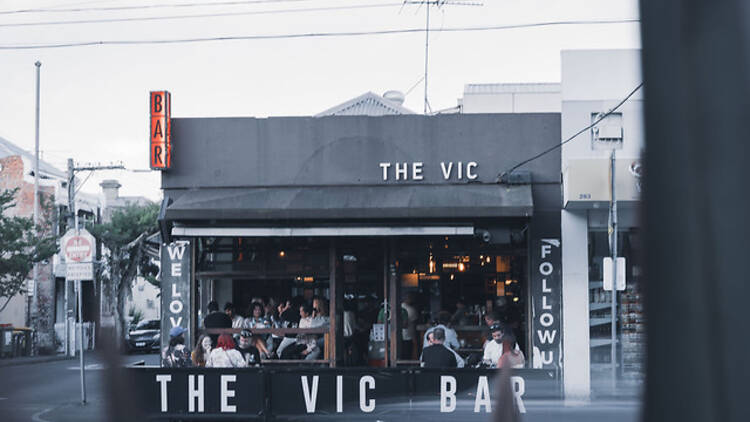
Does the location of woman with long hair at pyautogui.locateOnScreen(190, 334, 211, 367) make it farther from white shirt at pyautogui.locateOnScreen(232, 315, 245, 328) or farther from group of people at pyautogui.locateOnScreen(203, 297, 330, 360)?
white shirt at pyautogui.locateOnScreen(232, 315, 245, 328)

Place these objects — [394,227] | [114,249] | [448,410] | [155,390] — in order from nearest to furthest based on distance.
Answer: [448,410]
[155,390]
[394,227]
[114,249]

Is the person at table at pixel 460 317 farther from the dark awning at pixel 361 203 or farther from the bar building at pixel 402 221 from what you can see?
the dark awning at pixel 361 203

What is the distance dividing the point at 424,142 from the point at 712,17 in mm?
13797

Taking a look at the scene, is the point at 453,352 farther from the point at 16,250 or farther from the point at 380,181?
the point at 16,250

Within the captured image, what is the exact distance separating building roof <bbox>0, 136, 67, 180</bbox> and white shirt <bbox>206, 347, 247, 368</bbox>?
29.2 m

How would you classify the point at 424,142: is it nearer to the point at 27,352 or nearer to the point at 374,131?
the point at 374,131

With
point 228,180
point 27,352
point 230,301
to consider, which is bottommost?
point 27,352

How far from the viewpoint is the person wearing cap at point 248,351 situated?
39.4 ft

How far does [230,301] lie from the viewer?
16062mm

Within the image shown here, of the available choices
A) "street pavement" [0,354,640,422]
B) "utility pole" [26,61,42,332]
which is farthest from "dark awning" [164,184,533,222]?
"utility pole" [26,61,42,332]

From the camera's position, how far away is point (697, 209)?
77cm

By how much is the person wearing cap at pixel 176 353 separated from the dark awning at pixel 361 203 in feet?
6.08

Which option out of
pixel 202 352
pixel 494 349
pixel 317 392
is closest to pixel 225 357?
pixel 202 352

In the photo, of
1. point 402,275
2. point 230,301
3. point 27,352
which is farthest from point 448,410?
point 27,352
